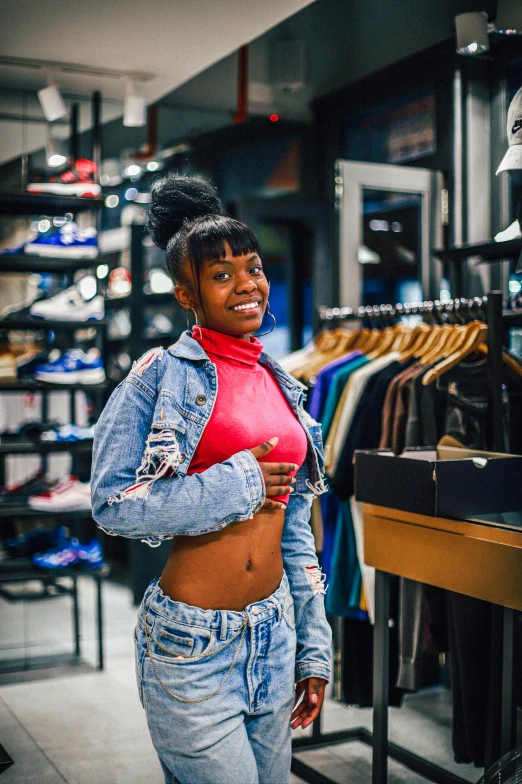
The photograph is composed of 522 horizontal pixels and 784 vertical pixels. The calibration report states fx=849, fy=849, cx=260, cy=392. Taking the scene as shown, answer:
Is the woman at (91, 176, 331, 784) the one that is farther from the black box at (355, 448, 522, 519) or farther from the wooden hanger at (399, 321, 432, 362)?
the wooden hanger at (399, 321, 432, 362)

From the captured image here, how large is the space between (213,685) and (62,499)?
2691mm

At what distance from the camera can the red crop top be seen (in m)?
1.61

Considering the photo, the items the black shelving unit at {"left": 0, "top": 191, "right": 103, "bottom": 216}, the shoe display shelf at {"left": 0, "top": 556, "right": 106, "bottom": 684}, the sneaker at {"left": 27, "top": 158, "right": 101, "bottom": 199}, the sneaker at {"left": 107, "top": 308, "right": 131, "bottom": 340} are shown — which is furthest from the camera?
the sneaker at {"left": 107, "top": 308, "right": 131, "bottom": 340}

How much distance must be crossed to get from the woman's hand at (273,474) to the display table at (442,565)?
0.81m

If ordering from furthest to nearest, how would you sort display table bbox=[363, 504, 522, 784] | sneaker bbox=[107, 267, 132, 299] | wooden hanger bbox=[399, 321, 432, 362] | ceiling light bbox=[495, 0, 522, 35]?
1. sneaker bbox=[107, 267, 132, 299]
2. wooden hanger bbox=[399, 321, 432, 362]
3. ceiling light bbox=[495, 0, 522, 35]
4. display table bbox=[363, 504, 522, 784]

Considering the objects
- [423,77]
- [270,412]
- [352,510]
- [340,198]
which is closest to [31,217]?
[340,198]

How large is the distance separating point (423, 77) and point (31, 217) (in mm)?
2250

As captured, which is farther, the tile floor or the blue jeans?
the tile floor

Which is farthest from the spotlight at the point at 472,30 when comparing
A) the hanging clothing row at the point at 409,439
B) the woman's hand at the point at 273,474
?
the woman's hand at the point at 273,474

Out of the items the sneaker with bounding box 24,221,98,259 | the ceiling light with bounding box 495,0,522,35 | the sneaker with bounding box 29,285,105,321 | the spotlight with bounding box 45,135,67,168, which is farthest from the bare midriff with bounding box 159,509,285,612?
the spotlight with bounding box 45,135,67,168

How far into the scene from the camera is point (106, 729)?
3371 millimetres

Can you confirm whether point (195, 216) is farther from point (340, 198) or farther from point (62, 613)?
point (62, 613)

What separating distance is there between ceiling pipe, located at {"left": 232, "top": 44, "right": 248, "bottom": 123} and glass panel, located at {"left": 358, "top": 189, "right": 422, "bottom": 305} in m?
0.97

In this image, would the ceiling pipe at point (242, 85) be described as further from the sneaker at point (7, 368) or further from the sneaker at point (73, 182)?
the sneaker at point (7, 368)
